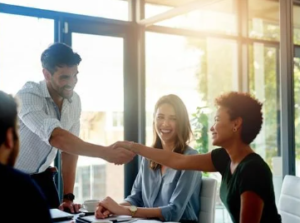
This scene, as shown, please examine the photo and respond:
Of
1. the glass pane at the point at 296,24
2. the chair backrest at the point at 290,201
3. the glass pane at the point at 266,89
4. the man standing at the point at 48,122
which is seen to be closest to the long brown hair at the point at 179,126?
the man standing at the point at 48,122

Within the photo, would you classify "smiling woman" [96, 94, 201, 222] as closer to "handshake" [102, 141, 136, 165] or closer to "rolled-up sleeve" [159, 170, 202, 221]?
"rolled-up sleeve" [159, 170, 202, 221]

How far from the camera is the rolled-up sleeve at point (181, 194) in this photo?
226cm

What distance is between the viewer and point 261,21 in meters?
5.03

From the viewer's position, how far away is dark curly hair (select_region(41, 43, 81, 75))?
2.29m

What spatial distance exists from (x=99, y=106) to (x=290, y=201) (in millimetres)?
2492

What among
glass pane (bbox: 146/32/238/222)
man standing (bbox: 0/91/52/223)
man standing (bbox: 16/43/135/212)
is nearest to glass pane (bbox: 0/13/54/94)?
glass pane (bbox: 146/32/238/222)

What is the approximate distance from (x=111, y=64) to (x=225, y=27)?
1540mm

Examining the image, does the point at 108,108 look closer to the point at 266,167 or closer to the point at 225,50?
the point at 225,50

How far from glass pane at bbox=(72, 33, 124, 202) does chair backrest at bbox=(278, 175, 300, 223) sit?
232 cm

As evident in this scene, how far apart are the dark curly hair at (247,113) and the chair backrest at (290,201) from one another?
1.25 feet

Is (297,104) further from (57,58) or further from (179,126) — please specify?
(57,58)

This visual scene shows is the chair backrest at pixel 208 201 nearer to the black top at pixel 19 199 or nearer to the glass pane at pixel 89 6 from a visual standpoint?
the black top at pixel 19 199

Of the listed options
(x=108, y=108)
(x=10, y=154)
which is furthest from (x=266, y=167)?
(x=108, y=108)

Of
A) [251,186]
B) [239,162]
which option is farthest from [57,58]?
[251,186]
